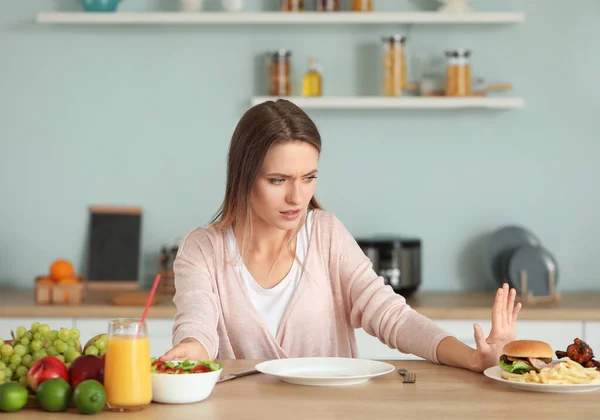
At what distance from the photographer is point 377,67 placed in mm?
3852

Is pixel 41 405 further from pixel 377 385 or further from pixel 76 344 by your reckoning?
pixel 377 385

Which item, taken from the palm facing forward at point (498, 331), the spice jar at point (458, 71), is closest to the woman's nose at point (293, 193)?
the palm facing forward at point (498, 331)

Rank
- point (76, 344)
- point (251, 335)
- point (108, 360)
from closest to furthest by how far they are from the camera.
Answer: point (108, 360), point (76, 344), point (251, 335)

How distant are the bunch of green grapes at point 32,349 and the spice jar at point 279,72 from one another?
2103mm

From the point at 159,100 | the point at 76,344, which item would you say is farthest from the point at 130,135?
the point at 76,344

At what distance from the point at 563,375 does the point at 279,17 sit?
2.30 meters

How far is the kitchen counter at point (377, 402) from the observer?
159cm

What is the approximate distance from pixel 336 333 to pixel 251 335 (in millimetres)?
252

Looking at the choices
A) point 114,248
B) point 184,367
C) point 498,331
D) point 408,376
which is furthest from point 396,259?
point 184,367

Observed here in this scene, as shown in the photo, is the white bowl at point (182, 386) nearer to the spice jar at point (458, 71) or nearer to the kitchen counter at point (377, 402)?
the kitchen counter at point (377, 402)

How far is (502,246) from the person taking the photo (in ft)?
12.4

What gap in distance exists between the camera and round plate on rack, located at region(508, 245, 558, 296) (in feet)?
11.9

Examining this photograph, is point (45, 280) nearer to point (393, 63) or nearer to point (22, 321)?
point (22, 321)

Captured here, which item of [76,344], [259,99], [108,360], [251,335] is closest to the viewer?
[108,360]
